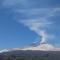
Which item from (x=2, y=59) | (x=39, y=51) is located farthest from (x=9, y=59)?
(x=39, y=51)

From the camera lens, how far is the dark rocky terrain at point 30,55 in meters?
9.69

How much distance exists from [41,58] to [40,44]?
2.87 feet

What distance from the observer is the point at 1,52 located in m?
9.90

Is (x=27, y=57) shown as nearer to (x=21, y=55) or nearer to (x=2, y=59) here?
Result: (x=21, y=55)

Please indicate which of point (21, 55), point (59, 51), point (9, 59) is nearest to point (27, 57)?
point (21, 55)

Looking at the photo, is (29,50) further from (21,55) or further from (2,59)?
(2,59)

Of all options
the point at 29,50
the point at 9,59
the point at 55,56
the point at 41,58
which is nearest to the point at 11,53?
the point at 9,59

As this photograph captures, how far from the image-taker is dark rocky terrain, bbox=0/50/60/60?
9.69m

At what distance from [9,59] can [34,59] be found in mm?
1437

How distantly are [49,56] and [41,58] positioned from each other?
529 mm

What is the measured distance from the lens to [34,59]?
973 centimetres

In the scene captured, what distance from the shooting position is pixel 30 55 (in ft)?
32.1

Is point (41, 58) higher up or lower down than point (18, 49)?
lower down

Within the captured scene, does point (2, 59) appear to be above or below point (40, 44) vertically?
below
